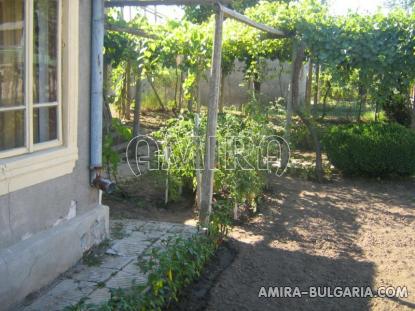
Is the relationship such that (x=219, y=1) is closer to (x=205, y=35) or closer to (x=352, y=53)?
(x=205, y=35)

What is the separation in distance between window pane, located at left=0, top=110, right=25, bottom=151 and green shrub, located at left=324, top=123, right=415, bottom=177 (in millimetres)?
6096

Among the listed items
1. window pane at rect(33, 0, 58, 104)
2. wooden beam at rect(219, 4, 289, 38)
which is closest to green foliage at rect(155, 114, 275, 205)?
wooden beam at rect(219, 4, 289, 38)

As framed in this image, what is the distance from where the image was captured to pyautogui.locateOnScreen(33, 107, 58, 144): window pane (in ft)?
13.3

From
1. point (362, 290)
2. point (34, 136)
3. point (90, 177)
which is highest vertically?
point (34, 136)

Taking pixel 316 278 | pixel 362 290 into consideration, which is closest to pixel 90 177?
pixel 316 278

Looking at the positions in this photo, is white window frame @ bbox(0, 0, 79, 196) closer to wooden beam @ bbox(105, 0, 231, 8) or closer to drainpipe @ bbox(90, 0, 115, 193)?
drainpipe @ bbox(90, 0, 115, 193)

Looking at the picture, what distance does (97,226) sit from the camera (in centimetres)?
491

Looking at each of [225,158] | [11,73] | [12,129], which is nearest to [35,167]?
[12,129]

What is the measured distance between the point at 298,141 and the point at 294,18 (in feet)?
11.1

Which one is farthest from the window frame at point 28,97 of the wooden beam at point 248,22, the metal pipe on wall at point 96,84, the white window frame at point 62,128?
the wooden beam at point 248,22

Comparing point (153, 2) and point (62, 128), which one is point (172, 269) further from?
point (153, 2)

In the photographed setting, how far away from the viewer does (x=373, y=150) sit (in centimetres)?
837

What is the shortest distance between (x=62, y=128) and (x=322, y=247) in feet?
9.99

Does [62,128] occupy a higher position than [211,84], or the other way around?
[211,84]
